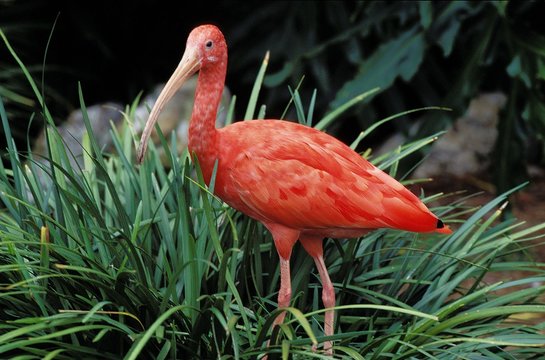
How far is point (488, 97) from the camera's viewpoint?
20.1ft

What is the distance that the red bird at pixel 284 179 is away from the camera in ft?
8.73

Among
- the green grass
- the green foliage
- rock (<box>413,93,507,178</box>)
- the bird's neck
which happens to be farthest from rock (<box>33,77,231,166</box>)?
the bird's neck

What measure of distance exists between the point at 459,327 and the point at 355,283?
368mm

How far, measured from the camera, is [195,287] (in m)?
2.56

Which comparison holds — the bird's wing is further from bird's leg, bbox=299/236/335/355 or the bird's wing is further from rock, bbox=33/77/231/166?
rock, bbox=33/77/231/166

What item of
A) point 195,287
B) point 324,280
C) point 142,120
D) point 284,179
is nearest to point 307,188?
point 284,179

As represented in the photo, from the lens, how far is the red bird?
2660 mm

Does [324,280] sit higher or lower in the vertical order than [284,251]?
lower

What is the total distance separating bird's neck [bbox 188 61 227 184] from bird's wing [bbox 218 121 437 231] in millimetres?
50

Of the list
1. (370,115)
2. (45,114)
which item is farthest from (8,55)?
(45,114)

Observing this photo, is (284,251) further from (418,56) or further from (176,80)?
(418,56)

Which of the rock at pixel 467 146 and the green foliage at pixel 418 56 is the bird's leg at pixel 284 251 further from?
the rock at pixel 467 146

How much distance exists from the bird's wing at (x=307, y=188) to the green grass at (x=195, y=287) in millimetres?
135

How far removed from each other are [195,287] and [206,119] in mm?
495
